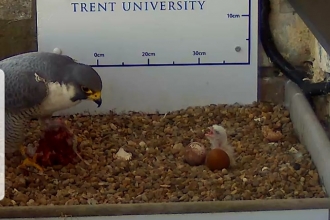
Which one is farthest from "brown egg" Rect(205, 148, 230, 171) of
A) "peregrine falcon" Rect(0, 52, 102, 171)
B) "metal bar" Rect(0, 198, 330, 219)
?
"peregrine falcon" Rect(0, 52, 102, 171)

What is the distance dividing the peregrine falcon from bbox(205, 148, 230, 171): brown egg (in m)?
0.43

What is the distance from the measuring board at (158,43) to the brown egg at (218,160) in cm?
58

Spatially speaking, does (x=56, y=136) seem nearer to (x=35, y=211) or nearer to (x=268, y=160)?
(x=35, y=211)

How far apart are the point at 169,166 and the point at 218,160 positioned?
7.2 inches

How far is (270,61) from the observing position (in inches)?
104

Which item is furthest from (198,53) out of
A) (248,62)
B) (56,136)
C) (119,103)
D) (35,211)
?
(35,211)

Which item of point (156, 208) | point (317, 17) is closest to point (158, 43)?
point (317, 17)

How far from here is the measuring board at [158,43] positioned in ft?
8.39

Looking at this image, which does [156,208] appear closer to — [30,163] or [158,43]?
[30,163]

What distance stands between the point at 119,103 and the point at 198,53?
0.39 meters

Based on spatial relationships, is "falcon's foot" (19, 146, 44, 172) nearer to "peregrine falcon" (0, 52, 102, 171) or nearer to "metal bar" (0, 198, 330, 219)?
"peregrine falcon" (0, 52, 102, 171)

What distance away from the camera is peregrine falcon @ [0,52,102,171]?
6.69 ft

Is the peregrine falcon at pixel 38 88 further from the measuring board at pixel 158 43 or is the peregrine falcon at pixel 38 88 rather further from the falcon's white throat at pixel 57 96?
the measuring board at pixel 158 43

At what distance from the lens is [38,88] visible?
2.05 meters
